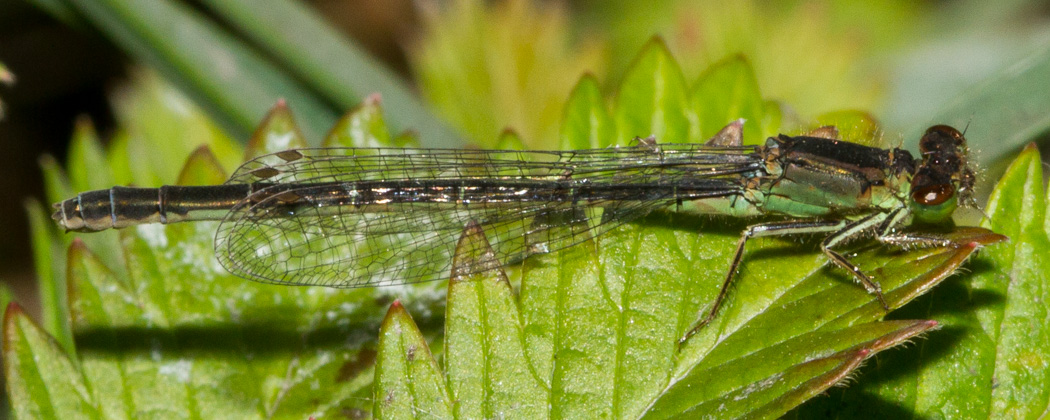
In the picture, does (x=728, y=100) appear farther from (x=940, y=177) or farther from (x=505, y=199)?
(x=505, y=199)

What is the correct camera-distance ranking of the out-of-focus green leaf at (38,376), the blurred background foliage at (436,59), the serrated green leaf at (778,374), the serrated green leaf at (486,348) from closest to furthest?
the serrated green leaf at (778,374)
the serrated green leaf at (486,348)
the out-of-focus green leaf at (38,376)
the blurred background foliage at (436,59)

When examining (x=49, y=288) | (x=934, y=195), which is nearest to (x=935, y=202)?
(x=934, y=195)

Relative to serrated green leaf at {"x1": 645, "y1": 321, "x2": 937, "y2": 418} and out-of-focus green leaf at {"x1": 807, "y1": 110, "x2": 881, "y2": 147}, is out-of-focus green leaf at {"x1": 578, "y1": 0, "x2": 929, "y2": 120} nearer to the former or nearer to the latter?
out-of-focus green leaf at {"x1": 807, "y1": 110, "x2": 881, "y2": 147}

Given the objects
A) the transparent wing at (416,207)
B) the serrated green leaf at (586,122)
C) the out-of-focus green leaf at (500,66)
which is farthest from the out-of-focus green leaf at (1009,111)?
the out-of-focus green leaf at (500,66)

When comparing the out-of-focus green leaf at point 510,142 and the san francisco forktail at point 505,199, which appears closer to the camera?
the san francisco forktail at point 505,199

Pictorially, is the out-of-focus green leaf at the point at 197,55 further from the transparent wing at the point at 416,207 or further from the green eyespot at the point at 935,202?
the green eyespot at the point at 935,202

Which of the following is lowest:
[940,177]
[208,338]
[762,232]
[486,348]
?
[486,348]

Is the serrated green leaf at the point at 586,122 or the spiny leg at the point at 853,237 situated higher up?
the serrated green leaf at the point at 586,122

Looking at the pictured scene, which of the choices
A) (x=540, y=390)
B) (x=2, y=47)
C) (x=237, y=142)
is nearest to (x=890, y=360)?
(x=540, y=390)
